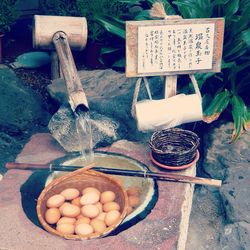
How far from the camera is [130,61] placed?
332cm

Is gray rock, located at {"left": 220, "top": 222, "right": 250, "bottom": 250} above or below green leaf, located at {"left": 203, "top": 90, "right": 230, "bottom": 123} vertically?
below

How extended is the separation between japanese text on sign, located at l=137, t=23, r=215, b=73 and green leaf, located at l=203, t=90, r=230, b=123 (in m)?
0.90

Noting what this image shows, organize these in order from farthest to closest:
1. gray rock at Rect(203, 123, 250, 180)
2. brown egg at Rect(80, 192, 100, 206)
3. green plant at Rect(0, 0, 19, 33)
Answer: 1. green plant at Rect(0, 0, 19, 33)
2. gray rock at Rect(203, 123, 250, 180)
3. brown egg at Rect(80, 192, 100, 206)

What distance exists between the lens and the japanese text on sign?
10.8 ft

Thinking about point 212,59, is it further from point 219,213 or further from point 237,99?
point 219,213

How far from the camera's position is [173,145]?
150 inches

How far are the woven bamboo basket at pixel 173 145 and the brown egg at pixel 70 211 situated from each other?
2.77ft

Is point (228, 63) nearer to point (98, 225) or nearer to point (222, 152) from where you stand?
point (222, 152)

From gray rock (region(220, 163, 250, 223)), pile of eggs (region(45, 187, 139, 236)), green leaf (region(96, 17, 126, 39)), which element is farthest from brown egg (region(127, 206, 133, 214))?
green leaf (region(96, 17, 126, 39))

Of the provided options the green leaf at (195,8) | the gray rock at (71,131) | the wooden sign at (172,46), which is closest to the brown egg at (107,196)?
the gray rock at (71,131)

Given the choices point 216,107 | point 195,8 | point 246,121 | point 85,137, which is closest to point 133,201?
point 85,137

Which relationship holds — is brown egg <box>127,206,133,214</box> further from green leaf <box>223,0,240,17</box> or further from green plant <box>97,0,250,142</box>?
green leaf <box>223,0,240,17</box>

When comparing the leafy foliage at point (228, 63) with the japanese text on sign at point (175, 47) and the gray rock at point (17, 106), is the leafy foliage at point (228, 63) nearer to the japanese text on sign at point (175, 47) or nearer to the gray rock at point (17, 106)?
the japanese text on sign at point (175, 47)

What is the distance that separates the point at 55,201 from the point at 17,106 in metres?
2.46
